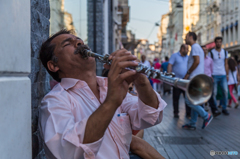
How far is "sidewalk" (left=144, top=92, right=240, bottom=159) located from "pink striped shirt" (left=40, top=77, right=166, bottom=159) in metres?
1.89

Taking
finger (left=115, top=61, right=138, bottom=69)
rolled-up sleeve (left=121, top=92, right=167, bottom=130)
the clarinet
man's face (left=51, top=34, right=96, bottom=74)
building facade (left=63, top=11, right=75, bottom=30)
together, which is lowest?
rolled-up sleeve (left=121, top=92, right=167, bottom=130)

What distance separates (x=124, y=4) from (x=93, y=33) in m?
22.0

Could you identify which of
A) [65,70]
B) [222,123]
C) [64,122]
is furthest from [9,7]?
[222,123]

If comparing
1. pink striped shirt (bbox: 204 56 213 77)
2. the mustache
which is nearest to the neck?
the mustache

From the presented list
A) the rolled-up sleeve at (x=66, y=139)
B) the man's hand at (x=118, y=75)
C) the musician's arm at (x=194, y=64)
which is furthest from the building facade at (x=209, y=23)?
the rolled-up sleeve at (x=66, y=139)

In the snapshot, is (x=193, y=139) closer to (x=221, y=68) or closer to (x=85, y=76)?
(x=85, y=76)

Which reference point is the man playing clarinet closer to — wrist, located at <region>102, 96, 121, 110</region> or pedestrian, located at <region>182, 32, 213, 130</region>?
wrist, located at <region>102, 96, 121, 110</region>

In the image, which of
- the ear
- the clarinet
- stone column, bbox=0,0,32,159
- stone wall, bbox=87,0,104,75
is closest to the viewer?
stone column, bbox=0,0,32,159

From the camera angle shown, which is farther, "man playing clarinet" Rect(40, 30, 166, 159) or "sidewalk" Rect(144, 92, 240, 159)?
"sidewalk" Rect(144, 92, 240, 159)

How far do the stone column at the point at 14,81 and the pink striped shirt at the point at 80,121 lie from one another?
132mm

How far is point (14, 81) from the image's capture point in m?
1.49

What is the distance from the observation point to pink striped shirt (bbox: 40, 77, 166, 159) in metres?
1.51

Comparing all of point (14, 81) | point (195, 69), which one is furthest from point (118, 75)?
point (195, 69)

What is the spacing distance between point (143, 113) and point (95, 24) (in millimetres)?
7367
